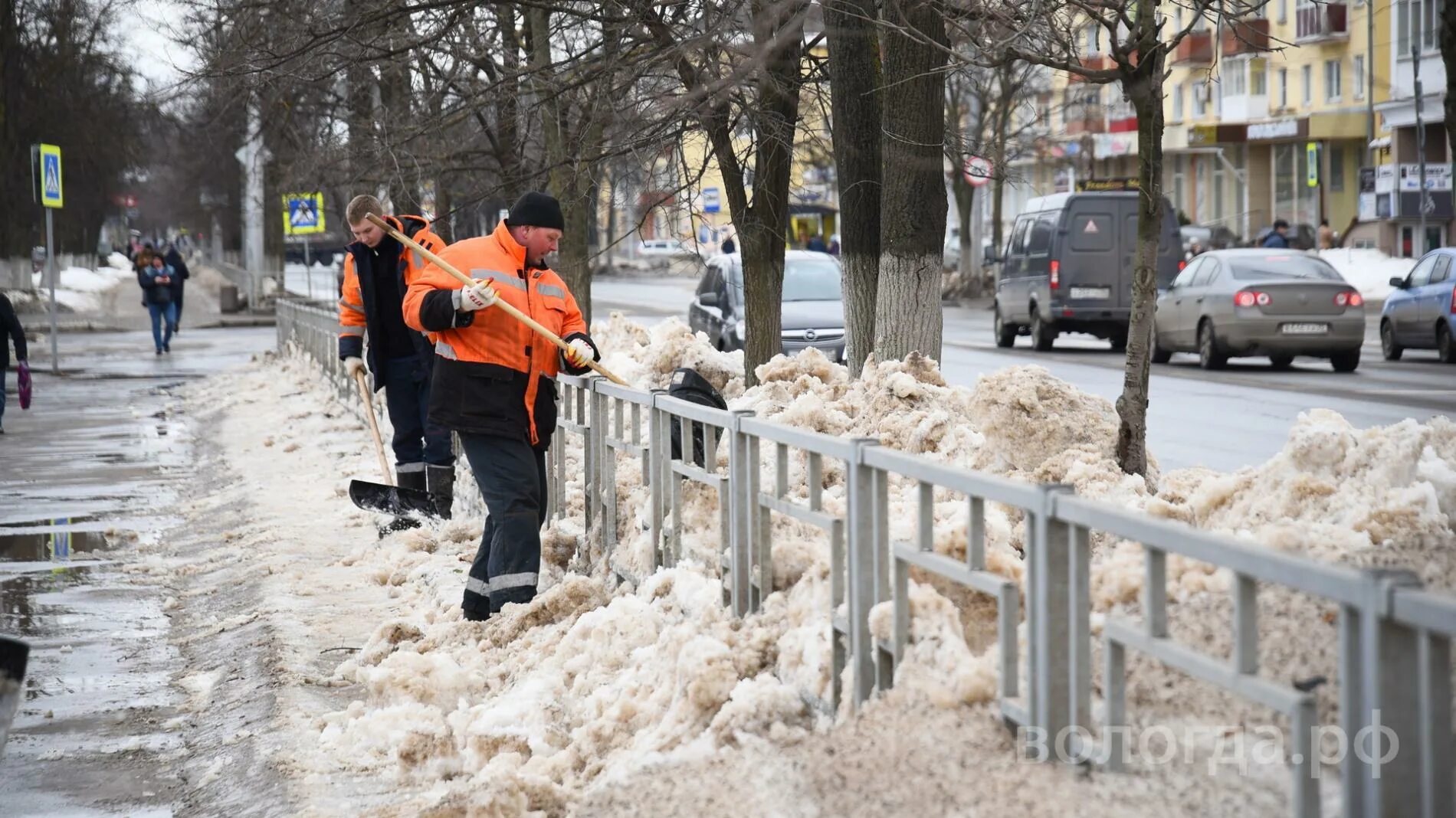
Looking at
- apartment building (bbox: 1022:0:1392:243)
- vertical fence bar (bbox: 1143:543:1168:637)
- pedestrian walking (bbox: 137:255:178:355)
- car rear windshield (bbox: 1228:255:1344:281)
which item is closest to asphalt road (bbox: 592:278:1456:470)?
car rear windshield (bbox: 1228:255:1344:281)

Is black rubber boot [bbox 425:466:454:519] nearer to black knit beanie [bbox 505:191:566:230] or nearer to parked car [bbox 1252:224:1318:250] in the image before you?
black knit beanie [bbox 505:191:566:230]

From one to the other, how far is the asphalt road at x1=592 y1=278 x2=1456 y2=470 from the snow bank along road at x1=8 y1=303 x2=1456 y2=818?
164 inches

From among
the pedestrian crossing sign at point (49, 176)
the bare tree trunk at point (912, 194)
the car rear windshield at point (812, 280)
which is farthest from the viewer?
the pedestrian crossing sign at point (49, 176)

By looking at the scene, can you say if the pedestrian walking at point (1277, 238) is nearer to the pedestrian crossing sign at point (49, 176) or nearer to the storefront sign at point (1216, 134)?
the pedestrian crossing sign at point (49, 176)

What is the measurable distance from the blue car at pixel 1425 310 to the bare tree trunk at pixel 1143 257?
49.4 ft

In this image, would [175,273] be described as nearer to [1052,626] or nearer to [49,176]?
[49,176]

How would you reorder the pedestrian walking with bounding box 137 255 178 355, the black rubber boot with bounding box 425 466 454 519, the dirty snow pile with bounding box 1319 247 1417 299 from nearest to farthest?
the black rubber boot with bounding box 425 466 454 519 → the pedestrian walking with bounding box 137 255 178 355 → the dirty snow pile with bounding box 1319 247 1417 299

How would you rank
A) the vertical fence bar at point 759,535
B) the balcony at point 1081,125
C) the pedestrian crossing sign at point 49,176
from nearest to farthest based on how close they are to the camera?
1. the vertical fence bar at point 759,535
2. the pedestrian crossing sign at point 49,176
3. the balcony at point 1081,125

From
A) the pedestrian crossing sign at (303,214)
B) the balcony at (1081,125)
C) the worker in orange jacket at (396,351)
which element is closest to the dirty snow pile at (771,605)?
the worker in orange jacket at (396,351)

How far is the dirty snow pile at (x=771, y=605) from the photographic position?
4473 mm

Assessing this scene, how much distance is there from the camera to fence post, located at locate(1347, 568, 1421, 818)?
9.00 ft

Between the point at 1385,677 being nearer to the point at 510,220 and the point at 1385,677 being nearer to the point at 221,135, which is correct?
the point at 510,220

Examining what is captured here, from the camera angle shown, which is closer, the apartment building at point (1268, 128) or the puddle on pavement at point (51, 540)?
the puddle on pavement at point (51, 540)

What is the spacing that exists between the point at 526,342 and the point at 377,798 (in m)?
2.36
